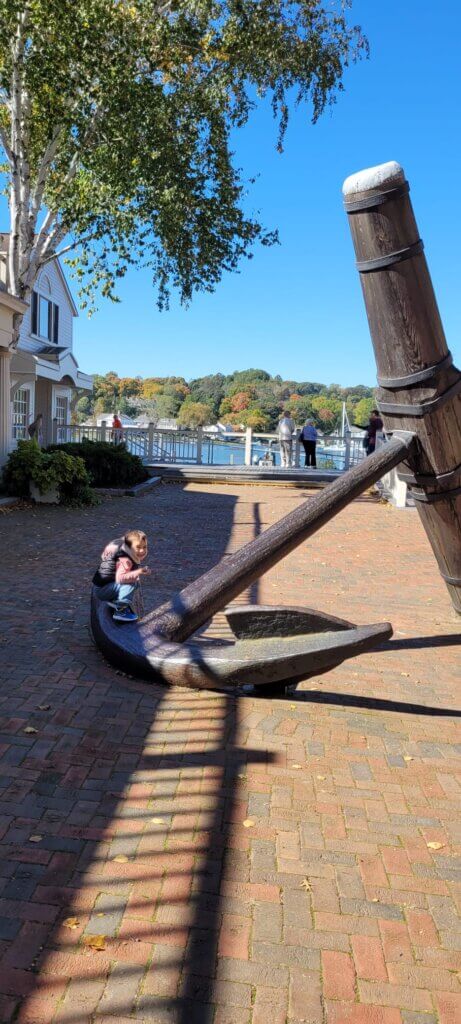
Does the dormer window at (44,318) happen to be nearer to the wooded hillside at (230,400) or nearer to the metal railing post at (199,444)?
the metal railing post at (199,444)

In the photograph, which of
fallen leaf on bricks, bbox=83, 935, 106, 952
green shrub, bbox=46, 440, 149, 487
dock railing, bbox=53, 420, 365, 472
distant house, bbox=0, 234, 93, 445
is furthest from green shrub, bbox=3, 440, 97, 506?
fallen leaf on bricks, bbox=83, 935, 106, 952

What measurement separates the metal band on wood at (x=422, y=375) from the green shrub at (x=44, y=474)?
1069 centimetres

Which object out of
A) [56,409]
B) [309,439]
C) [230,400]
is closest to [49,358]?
[56,409]

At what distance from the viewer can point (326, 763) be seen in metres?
3.91

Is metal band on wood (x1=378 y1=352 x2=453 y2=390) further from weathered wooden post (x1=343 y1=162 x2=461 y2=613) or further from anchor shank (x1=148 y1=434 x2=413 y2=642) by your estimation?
anchor shank (x1=148 y1=434 x2=413 y2=642)

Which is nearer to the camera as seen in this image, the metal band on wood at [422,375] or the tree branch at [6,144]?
the metal band on wood at [422,375]

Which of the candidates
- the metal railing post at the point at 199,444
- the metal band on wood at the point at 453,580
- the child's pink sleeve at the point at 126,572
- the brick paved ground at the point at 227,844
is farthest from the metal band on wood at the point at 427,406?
the metal railing post at the point at 199,444

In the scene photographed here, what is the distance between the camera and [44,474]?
14305 millimetres

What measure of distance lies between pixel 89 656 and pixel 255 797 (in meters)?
2.22

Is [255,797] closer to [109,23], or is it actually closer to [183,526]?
[183,526]

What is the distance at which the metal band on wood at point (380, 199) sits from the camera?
4.28m

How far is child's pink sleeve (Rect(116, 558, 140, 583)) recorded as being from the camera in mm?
5227

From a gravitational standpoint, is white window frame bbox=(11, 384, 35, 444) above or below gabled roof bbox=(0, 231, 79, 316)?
below

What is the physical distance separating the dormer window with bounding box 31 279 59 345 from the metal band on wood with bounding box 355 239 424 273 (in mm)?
21656
